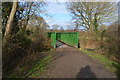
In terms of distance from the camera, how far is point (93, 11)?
17.0 metres

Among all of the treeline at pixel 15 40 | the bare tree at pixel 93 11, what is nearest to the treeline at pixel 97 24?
the bare tree at pixel 93 11

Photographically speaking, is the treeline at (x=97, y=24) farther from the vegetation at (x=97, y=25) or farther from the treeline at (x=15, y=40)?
the treeline at (x=15, y=40)

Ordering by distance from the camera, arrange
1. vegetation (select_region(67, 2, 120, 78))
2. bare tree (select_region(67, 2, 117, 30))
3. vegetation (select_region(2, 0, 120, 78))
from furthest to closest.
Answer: bare tree (select_region(67, 2, 117, 30)) → vegetation (select_region(67, 2, 120, 78)) → vegetation (select_region(2, 0, 120, 78))

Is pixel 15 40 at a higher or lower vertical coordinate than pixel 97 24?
lower

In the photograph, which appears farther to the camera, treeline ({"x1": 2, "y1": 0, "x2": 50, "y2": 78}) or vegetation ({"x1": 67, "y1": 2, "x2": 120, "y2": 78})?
vegetation ({"x1": 67, "y1": 2, "x2": 120, "y2": 78})

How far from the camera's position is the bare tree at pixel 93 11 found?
51.1ft

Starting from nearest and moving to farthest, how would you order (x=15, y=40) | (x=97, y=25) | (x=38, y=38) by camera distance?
(x=15, y=40) < (x=38, y=38) < (x=97, y=25)

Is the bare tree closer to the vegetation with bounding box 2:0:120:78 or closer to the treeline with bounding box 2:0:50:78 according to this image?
the vegetation with bounding box 2:0:120:78

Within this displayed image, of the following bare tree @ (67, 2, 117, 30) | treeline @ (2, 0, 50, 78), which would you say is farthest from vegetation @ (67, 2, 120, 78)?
treeline @ (2, 0, 50, 78)

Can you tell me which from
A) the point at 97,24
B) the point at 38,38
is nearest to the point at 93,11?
the point at 97,24

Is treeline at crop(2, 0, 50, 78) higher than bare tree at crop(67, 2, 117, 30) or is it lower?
lower

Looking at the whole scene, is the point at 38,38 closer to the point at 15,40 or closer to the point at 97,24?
the point at 15,40

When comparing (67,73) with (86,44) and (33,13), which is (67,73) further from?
(33,13)

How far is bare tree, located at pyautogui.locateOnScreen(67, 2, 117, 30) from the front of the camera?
1558 cm
